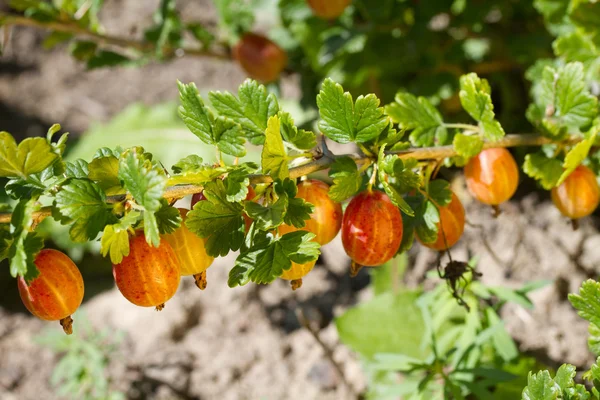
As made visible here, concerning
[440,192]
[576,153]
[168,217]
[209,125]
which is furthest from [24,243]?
[576,153]

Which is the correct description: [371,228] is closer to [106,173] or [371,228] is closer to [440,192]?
[440,192]

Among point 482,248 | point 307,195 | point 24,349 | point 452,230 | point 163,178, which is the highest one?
point 163,178

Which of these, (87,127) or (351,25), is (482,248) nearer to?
(351,25)

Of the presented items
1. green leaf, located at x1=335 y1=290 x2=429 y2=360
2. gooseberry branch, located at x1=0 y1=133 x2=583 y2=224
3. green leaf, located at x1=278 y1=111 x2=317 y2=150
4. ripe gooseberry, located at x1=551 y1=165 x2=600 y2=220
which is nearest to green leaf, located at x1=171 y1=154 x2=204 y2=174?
gooseberry branch, located at x1=0 y1=133 x2=583 y2=224

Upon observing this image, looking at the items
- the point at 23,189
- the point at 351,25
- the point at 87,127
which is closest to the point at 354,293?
the point at 351,25

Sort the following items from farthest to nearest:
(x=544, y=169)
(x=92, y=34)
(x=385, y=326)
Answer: (x=92, y=34), (x=385, y=326), (x=544, y=169)
